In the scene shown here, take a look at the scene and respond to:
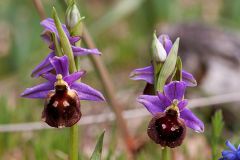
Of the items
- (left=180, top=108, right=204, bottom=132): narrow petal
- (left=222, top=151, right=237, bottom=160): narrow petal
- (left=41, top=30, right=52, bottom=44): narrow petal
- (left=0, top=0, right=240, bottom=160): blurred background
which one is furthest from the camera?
(left=0, top=0, right=240, bottom=160): blurred background

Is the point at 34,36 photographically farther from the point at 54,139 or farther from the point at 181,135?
the point at 181,135

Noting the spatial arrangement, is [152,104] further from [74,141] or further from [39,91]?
[39,91]

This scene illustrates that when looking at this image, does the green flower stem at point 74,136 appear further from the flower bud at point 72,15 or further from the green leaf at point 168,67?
the green leaf at point 168,67

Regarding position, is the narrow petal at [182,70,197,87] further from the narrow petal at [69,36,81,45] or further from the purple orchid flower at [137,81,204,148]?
the narrow petal at [69,36,81,45]

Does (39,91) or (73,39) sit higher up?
(73,39)

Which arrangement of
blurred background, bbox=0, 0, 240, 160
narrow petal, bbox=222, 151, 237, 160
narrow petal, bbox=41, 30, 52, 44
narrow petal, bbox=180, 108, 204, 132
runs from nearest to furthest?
narrow petal, bbox=222, 151, 237, 160 → narrow petal, bbox=180, 108, 204, 132 → narrow petal, bbox=41, 30, 52, 44 → blurred background, bbox=0, 0, 240, 160

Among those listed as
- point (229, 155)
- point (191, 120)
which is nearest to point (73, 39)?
point (191, 120)

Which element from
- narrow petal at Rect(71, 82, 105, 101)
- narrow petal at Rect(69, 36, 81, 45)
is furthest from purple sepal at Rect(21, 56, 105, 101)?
narrow petal at Rect(69, 36, 81, 45)
